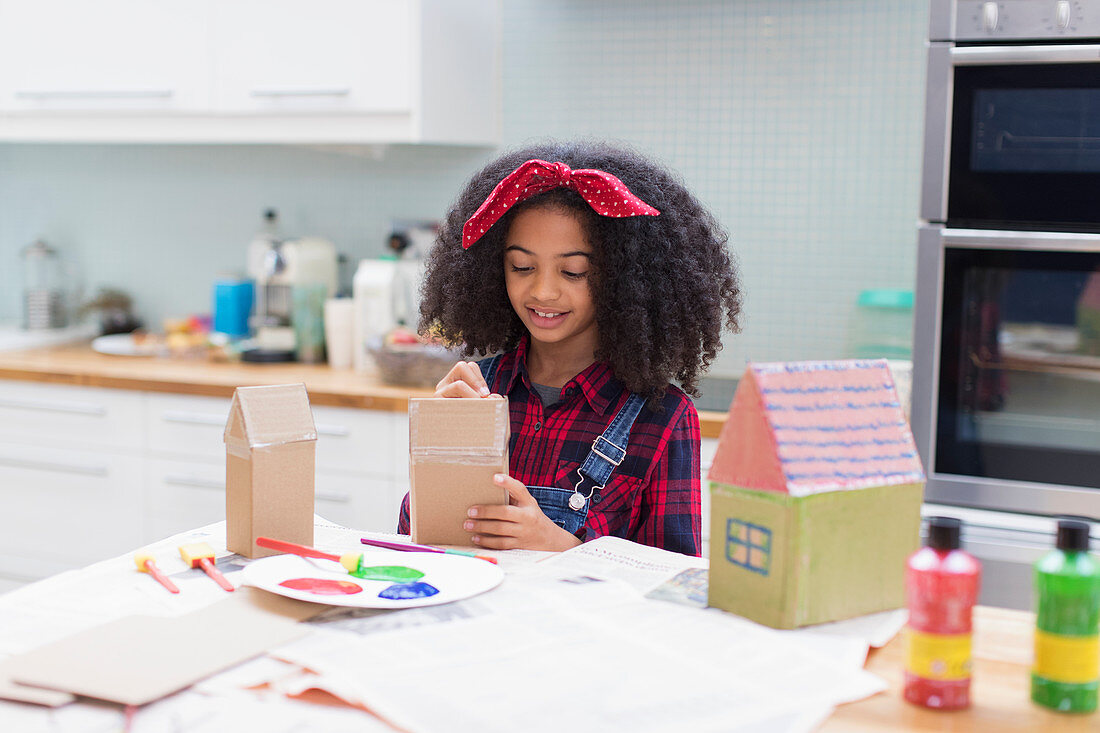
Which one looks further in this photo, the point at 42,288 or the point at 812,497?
the point at 42,288

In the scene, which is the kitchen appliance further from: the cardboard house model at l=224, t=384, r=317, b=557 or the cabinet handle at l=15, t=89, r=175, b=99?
the cardboard house model at l=224, t=384, r=317, b=557

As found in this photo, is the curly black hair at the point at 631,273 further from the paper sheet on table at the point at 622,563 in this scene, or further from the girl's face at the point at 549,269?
the paper sheet on table at the point at 622,563

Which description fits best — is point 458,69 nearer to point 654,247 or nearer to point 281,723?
point 654,247

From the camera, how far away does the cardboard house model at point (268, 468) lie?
103 centimetres

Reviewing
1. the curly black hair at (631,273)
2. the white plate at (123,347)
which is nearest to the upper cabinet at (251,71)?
the white plate at (123,347)

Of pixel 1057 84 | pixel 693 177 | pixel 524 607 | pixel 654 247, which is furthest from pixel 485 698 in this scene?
pixel 693 177

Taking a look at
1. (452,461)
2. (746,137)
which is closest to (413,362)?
(746,137)

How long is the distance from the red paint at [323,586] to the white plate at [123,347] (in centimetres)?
197

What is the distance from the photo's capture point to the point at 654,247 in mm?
1368

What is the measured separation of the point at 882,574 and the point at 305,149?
7.47ft

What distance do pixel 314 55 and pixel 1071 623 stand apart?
211 cm

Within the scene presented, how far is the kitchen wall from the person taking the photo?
234 cm

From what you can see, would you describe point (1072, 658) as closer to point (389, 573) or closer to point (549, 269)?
point (389, 573)

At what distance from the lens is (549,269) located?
133cm
